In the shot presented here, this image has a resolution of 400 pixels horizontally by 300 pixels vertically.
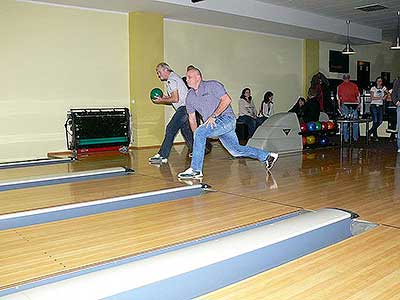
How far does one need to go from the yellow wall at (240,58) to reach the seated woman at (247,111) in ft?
1.62

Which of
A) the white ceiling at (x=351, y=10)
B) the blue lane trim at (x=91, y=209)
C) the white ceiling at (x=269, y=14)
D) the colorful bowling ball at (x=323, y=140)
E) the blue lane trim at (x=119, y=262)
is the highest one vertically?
the white ceiling at (x=351, y=10)

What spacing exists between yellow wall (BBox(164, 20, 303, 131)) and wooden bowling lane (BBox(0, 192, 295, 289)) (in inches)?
204

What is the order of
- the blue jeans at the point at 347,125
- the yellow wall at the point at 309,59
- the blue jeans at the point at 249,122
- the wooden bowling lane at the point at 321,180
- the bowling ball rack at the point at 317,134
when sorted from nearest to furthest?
the wooden bowling lane at the point at 321,180
the bowling ball rack at the point at 317,134
the blue jeans at the point at 347,125
the blue jeans at the point at 249,122
the yellow wall at the point at 309,59

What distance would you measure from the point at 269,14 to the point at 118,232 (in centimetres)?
663

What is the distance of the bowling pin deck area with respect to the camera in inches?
78.9

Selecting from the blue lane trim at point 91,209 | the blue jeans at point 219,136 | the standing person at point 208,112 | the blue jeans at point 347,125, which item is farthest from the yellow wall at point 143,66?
the blue lane trim at point 91,209

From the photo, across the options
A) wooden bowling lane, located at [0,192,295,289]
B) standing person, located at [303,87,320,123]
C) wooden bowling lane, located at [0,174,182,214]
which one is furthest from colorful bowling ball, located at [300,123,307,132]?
wooden bowling lane, located at [0,192,295,289]

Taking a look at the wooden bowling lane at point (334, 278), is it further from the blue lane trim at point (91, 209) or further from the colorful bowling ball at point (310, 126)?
the colorful bowling ball at point (310, 126)

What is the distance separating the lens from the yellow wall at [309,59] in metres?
11.2

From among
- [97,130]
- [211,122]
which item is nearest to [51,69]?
[97,130]

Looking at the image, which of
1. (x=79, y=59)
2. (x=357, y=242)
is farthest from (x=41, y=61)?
→ (x=357, y=242)

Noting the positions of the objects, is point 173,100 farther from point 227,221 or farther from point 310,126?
point 227,221

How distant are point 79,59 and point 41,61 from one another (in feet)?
2.02

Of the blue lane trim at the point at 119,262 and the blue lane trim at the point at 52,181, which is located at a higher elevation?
the blue lane trim at the point at 52,181
